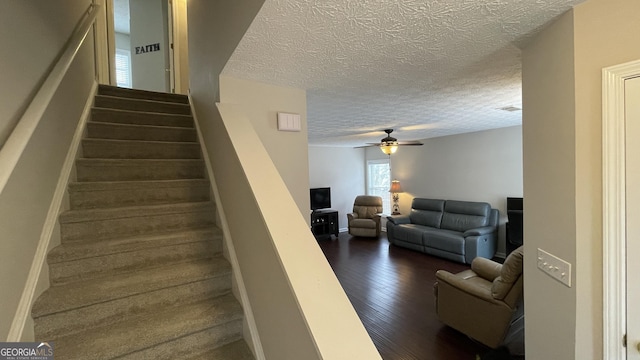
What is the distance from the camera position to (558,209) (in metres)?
1.22

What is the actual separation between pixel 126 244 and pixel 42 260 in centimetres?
35

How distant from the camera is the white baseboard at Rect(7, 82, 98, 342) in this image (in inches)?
43.7

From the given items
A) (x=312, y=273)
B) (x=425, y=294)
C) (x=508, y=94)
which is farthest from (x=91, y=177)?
(x=425, y=294)

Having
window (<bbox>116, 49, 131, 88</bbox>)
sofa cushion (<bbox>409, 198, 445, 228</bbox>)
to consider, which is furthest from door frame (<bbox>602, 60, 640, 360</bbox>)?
window (<bbox>116, 49, 131, 88</bbox>)

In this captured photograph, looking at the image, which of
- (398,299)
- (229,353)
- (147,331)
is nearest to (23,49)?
(147,331)

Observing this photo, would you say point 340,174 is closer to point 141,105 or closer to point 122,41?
point 141,105

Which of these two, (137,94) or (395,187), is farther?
(395,187)

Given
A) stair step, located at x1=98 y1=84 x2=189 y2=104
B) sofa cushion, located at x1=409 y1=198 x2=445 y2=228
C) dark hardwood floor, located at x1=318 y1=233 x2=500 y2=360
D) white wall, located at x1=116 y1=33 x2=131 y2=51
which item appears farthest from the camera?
sofa cushion, located at x1=409 y1=198 x2=445 y2=228

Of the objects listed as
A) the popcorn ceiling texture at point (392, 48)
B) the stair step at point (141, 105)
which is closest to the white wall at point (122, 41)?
the stair step at point (141, 105)

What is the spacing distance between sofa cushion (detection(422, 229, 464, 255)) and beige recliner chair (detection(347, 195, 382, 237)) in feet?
5.40

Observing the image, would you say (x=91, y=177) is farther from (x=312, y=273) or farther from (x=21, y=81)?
(x=312, y=273)

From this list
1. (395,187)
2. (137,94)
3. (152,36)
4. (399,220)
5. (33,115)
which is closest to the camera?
(33,115)

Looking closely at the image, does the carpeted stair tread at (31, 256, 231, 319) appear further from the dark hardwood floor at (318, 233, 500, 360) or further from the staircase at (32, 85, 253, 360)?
the dark hardwood floor at (318, 233, 500, 360)

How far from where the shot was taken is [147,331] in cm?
128
